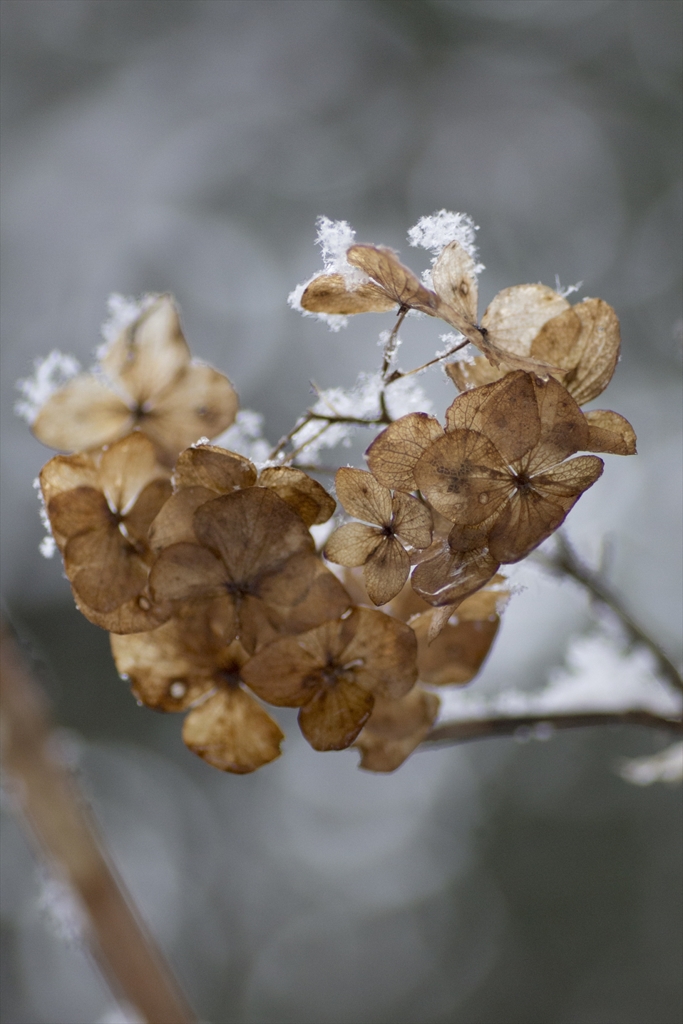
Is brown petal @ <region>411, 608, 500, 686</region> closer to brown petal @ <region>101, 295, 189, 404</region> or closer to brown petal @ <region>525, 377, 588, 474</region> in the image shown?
brown petal @ <region>525, 377, 588, 474</region>

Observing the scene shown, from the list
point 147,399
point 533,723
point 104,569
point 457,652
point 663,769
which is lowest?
point 663,769

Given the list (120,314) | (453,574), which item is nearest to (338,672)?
(453,574)

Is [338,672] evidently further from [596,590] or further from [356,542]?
[596,590]

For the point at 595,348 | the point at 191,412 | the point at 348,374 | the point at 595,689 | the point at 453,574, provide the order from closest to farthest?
the point at 453,574 < the point at 595,348 < the point at 191,412 < the point at 595,689 < the point at 348,374

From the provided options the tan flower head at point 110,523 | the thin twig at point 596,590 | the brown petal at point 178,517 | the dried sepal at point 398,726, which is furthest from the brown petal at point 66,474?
the thin twig at point 596,590

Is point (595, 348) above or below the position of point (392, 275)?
below

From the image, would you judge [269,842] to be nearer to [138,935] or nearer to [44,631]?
[44,631]

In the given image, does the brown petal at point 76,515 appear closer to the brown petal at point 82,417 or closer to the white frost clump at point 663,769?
the brown petal at point 82,417
